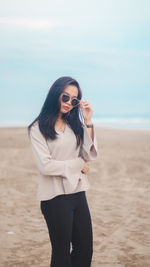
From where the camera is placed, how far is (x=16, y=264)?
4.23 m

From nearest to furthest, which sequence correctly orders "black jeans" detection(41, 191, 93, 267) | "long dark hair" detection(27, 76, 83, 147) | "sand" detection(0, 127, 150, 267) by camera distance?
1. "black jeans" detection(41, 191, 93, 267)
2. "long dark hair" detection(27, 76, 83, 147)
3. "sand" detection(0, 127, 150, 267)

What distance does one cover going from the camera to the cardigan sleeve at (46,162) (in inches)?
108

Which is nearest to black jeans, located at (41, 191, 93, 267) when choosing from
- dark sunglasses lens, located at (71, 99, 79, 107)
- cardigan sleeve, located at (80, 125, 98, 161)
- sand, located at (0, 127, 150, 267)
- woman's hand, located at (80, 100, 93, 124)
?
cardigan sleeve, located at (80, 125, 98, 161)

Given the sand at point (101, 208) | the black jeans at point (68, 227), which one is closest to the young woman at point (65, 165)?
the black jeans at point (68, 227)

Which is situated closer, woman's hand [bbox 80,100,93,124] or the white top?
the white top

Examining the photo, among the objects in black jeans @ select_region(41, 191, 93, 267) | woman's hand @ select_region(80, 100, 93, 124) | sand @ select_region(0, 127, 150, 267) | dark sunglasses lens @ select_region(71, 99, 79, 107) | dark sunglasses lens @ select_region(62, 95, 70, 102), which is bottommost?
sand @ select_region(0, 127, 150, 267)

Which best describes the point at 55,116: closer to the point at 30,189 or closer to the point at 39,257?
the point at 39,257

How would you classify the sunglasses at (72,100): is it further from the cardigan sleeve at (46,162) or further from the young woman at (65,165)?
the cardigan sleeve at (46,162)

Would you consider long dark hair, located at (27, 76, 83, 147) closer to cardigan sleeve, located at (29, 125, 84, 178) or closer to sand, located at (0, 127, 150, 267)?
cardigan sleeve, located at (29, 125, 84, 178)

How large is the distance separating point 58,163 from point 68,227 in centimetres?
50

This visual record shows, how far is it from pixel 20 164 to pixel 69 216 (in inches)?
321

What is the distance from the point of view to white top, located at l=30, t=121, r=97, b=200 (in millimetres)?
2756

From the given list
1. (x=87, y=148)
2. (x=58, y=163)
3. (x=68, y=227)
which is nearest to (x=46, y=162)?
(x=58, y=163)

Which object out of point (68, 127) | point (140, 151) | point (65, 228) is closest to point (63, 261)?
point (65, 228)
